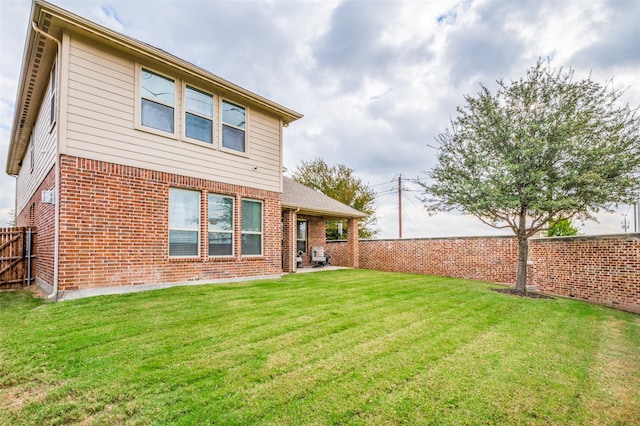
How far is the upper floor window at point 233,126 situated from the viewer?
8.77 m

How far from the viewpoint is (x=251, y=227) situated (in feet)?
30.7

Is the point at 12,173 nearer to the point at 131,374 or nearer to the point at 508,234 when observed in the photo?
the point at 131,374

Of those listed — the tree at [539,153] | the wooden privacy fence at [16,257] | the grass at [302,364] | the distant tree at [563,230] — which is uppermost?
the tree at [539,153]

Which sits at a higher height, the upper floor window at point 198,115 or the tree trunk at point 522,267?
the upper floor window at point 198,115

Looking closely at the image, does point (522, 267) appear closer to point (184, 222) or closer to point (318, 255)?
point (318, 255)

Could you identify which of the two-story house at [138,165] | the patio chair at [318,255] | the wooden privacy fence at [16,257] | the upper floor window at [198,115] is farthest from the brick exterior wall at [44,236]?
the patio chair at [318,255]

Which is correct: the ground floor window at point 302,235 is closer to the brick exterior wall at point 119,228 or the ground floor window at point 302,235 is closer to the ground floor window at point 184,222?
the brick exterior wall at point 119,228

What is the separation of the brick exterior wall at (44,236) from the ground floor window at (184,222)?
2.25m

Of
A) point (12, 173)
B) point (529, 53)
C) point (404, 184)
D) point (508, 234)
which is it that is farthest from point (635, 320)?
point (12, 173)

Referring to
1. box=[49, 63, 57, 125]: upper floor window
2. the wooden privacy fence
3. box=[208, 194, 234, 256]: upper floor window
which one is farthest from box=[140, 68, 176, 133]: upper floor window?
the wooden privacy fence

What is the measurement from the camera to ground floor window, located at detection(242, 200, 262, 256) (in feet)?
30.1

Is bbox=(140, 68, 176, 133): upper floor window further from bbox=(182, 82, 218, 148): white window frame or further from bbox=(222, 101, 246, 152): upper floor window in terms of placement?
bbox=(222, 101, 246, 152): upper floor window

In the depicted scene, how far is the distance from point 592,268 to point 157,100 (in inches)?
484

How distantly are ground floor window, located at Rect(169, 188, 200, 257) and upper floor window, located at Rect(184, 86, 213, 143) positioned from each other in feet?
5.00
